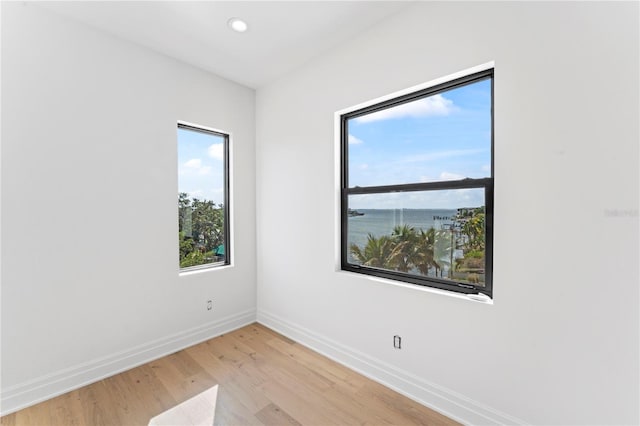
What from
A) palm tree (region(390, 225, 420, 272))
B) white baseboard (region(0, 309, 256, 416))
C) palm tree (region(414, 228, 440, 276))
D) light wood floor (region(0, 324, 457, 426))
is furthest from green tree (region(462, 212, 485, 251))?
white baseboard (region(0, 309, 256, 416))

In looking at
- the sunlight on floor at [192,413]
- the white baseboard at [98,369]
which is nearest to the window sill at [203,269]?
the white baseboard at [98,369]

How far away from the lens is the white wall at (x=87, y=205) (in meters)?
1.91

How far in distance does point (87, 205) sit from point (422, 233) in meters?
2.57

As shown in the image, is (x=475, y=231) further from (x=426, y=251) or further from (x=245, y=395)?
(x=245, y=395)

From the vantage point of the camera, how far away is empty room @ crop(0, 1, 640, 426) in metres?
1.41

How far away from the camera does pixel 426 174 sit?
6.82 feet

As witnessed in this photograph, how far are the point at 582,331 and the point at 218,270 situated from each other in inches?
113

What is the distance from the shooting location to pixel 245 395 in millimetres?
2039

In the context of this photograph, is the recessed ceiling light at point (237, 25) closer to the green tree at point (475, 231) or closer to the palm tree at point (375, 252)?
the palm tree at point (375, 252)

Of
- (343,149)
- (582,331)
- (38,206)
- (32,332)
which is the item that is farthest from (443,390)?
(38,206)

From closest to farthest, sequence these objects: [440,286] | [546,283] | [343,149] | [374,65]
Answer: [546,283] < [440,286] < [374,65] < [343,149]

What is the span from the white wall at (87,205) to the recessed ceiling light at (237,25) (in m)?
0.79

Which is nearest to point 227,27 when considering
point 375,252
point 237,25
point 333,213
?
point 237,25

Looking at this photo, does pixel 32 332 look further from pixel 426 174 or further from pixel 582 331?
pixel 582 331
